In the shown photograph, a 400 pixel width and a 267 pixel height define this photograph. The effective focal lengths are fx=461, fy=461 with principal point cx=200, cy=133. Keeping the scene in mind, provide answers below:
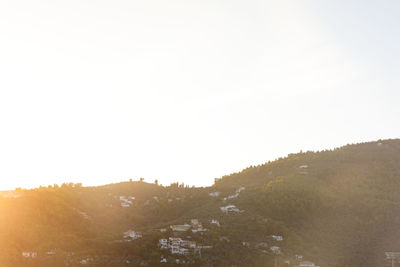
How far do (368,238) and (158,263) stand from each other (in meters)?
81.0

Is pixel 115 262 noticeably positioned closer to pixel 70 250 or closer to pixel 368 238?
pixel 70 250

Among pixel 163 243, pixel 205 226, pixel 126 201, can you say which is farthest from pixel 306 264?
pixel 126 201

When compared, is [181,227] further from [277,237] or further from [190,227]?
[277,237]

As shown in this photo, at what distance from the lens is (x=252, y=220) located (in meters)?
160

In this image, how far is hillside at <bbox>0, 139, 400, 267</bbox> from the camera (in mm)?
124375

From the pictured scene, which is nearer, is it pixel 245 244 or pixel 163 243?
pixel 163 243

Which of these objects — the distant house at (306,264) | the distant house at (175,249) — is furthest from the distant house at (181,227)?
the distant house at (306,264)

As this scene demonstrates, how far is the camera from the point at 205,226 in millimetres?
147375

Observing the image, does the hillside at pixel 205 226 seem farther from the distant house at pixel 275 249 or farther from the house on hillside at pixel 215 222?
the distant house at pixel 275 249

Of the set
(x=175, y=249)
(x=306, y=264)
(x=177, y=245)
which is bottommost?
(x=306, y=264)

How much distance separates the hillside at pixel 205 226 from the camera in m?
124

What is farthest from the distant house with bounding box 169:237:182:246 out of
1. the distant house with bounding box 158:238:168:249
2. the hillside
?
the hillside

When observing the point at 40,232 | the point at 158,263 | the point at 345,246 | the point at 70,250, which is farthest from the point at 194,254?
the point at 345,246

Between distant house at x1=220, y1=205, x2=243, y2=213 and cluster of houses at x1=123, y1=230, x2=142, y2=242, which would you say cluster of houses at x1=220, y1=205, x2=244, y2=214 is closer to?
distant house at x1=220, y1=205, x2=243, y2=213
